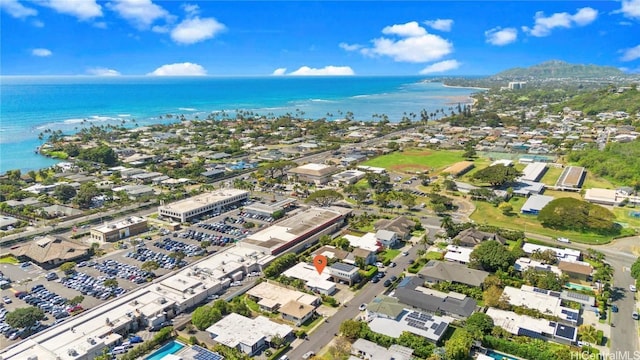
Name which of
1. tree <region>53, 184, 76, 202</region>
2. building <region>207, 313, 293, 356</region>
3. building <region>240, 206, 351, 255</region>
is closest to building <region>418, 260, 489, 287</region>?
building <region>240, 206, 351, 255</region>

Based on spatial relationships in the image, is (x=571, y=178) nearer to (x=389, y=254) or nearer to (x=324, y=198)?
(x=324, y=198)

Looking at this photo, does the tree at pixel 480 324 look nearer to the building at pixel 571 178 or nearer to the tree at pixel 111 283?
the tree at pixel 111 283

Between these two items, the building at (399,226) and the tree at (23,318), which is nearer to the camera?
the tree at (23,318)

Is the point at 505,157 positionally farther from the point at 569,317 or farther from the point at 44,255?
the point at 44,255

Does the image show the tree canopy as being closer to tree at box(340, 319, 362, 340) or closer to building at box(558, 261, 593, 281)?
building at box(558, 261, 593, 281)

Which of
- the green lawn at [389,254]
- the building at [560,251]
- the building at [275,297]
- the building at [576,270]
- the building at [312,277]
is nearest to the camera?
the building at [275,297]

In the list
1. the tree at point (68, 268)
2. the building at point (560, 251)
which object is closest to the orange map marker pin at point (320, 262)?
the building at point (560, 251)

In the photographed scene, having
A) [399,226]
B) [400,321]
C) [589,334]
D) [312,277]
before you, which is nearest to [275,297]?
[312,277]
